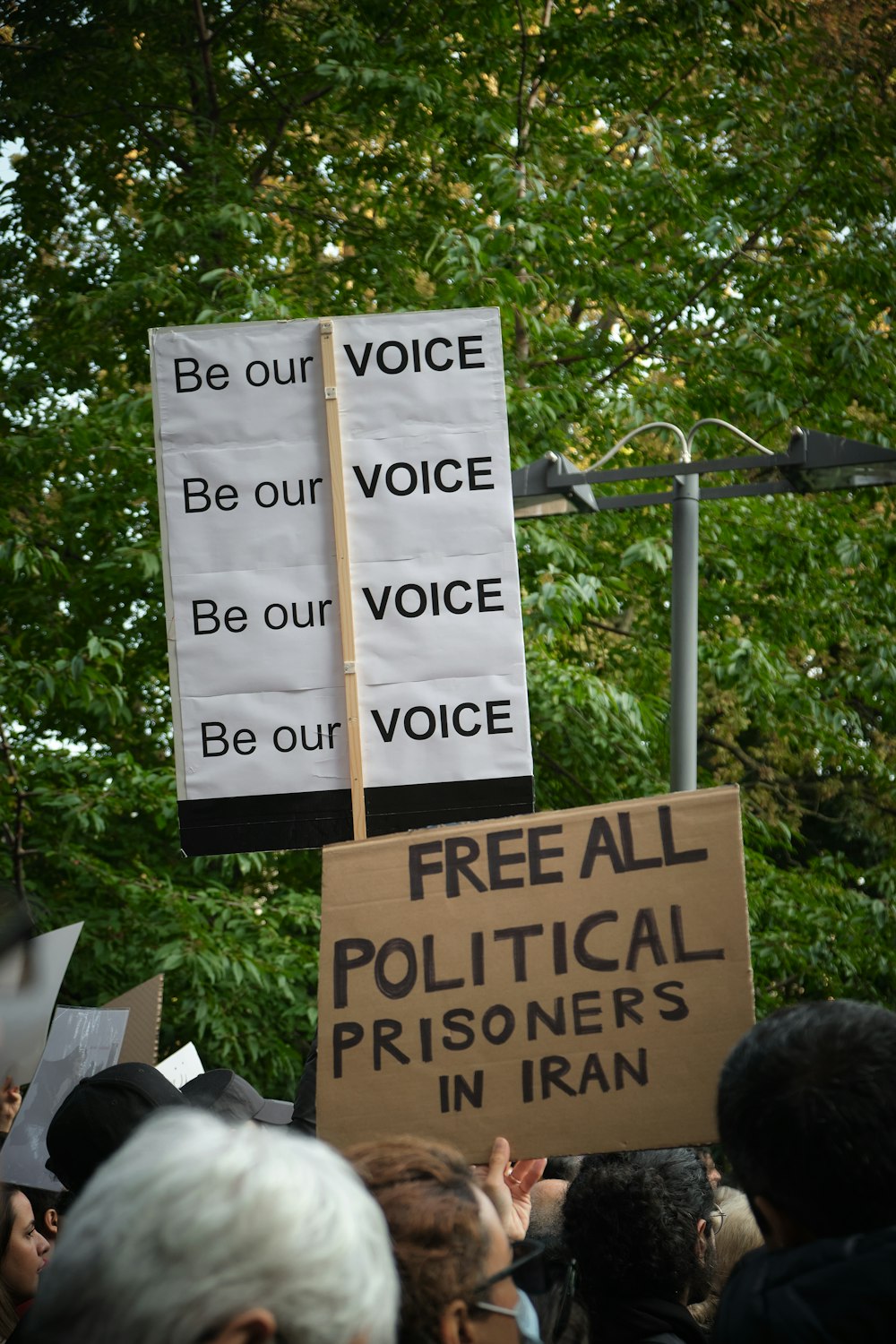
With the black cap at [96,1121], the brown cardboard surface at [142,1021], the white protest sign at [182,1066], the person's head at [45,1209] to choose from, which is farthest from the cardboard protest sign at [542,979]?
the white protest sign at [182,1066]

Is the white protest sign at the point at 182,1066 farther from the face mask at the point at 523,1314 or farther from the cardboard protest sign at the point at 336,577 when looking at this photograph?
the face mask at the point at 523,1314

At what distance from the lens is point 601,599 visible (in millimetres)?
8086

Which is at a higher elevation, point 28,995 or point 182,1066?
point 28,995

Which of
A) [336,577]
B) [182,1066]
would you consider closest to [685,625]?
[336,577]

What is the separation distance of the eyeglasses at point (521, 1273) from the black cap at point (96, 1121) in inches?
44.0

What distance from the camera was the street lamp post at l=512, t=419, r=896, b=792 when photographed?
537 cm

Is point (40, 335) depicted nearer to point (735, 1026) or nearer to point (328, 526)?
point (328, 526)

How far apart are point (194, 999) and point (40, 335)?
4.53m

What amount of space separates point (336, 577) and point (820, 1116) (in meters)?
2.29

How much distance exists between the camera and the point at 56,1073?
442cm

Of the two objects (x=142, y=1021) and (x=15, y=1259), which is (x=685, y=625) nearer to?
(x=142, y=1021)

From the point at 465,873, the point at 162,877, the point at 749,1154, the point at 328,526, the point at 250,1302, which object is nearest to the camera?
the point at 250,1302

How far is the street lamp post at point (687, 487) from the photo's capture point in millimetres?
5371

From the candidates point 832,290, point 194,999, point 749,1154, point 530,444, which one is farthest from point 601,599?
point 749,1154
